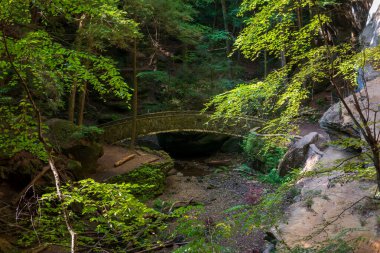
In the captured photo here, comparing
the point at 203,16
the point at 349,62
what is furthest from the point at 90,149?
the point at 203,16

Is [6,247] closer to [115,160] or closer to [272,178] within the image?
[115,160]

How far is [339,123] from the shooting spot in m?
7.93

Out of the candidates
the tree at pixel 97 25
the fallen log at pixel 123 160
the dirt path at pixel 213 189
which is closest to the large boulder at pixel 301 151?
the dirt path at pixel 213 189

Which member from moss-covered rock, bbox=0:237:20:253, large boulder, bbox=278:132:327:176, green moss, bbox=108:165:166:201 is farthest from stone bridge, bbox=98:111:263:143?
moss-covered rock, bbox=0:237:20:253

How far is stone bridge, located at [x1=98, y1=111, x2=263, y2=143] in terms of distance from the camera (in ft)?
47.5

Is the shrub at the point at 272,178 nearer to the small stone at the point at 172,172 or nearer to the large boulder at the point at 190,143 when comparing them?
the small stone at the point at 172,172

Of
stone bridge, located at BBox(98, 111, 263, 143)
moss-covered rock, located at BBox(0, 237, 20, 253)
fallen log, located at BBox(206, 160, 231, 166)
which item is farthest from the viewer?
fallen log, located at BBox(206, 160, 231, 166)

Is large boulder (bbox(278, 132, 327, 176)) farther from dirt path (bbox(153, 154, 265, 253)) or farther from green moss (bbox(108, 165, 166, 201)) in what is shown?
green moss (bbox(108, 165, 166, 201))

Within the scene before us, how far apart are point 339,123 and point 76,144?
851 cm

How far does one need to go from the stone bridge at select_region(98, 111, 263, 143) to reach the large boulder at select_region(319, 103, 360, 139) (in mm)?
5783

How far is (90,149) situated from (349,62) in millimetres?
9589

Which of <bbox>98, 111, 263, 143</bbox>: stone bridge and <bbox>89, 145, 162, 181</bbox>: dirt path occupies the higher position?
<bbox>98, 111, 263, 143</bbox>: stone bridge

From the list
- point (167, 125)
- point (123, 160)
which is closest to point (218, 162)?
point (167, 125)

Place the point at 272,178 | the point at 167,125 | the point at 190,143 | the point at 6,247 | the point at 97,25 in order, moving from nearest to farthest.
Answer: the point at 6,247 → the point at 97,25 → the point at 272,178 → the point at 167,125 → the point at 190,143
